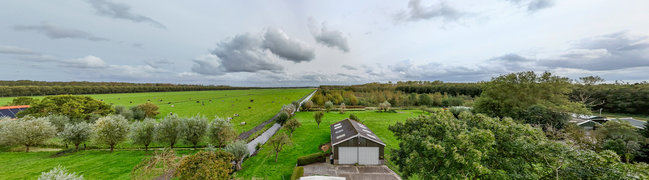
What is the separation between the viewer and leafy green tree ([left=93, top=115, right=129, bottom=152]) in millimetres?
20016

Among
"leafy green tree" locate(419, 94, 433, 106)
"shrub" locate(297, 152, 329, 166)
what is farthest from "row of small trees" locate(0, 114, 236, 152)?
"leafy green tree" locate(419, 94, 433, 106)

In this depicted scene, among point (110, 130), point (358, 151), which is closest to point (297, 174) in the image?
point (358, 151)

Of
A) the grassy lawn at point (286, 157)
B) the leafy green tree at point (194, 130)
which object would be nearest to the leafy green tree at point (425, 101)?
the grassy lawn at point (286, 157)

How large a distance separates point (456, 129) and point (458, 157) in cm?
388

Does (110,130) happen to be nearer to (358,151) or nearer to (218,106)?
(358,151)

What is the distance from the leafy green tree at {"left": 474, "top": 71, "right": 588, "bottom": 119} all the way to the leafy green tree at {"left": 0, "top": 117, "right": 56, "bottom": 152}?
59.7 metres

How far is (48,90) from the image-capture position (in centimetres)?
9225

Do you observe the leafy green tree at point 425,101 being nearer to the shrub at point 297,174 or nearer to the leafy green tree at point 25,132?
the shrub at point 297,174

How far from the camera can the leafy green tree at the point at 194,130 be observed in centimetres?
2078

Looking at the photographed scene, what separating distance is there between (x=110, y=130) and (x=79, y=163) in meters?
3.70

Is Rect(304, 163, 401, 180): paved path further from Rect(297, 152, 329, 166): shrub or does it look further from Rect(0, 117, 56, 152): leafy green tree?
Rect(0, 117, 56, 152): leafy green tree

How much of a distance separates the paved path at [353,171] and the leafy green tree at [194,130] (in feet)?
43.1

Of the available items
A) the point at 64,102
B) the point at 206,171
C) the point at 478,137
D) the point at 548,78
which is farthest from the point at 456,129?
the point at 64,102

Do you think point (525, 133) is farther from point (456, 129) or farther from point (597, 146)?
point (597, 146)
